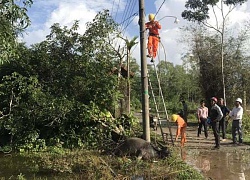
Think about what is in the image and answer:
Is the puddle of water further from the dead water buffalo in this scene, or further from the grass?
the dead water buffalo

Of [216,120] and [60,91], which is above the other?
[60,91]

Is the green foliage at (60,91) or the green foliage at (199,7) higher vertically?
the green foliage at (199,7)

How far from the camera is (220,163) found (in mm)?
9898

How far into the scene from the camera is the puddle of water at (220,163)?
28.1 ft

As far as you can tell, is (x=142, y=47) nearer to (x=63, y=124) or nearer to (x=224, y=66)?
(x=63, y=124)

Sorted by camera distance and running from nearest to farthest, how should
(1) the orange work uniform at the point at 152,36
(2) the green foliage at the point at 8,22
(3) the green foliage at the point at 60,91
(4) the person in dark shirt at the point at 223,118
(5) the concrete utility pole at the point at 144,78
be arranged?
(2) the green foliage at the point at 8,22 < (5) the concrete utility pole at the point at 144,78 < (1) the orange work uniform at the point at 152,36 < (3) the green foliage at the point at 60,91 < (4) the person in dark shirt at the point at 223,118

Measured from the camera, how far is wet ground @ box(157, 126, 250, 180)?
868 centimetres

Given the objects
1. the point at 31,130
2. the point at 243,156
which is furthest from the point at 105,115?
the point at 243,156

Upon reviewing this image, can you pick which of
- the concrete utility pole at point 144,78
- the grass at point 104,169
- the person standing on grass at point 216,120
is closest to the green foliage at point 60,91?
the concrete utility pole at point 144,78

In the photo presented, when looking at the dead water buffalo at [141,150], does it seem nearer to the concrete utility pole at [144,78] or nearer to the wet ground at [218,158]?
the wet ground at [218,158]

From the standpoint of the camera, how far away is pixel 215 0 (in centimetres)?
2073

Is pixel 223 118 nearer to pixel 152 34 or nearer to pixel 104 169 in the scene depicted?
pixel 152 34

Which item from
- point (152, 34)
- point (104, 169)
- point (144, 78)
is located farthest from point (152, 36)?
point (104, 169)

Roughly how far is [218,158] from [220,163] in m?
0.76
